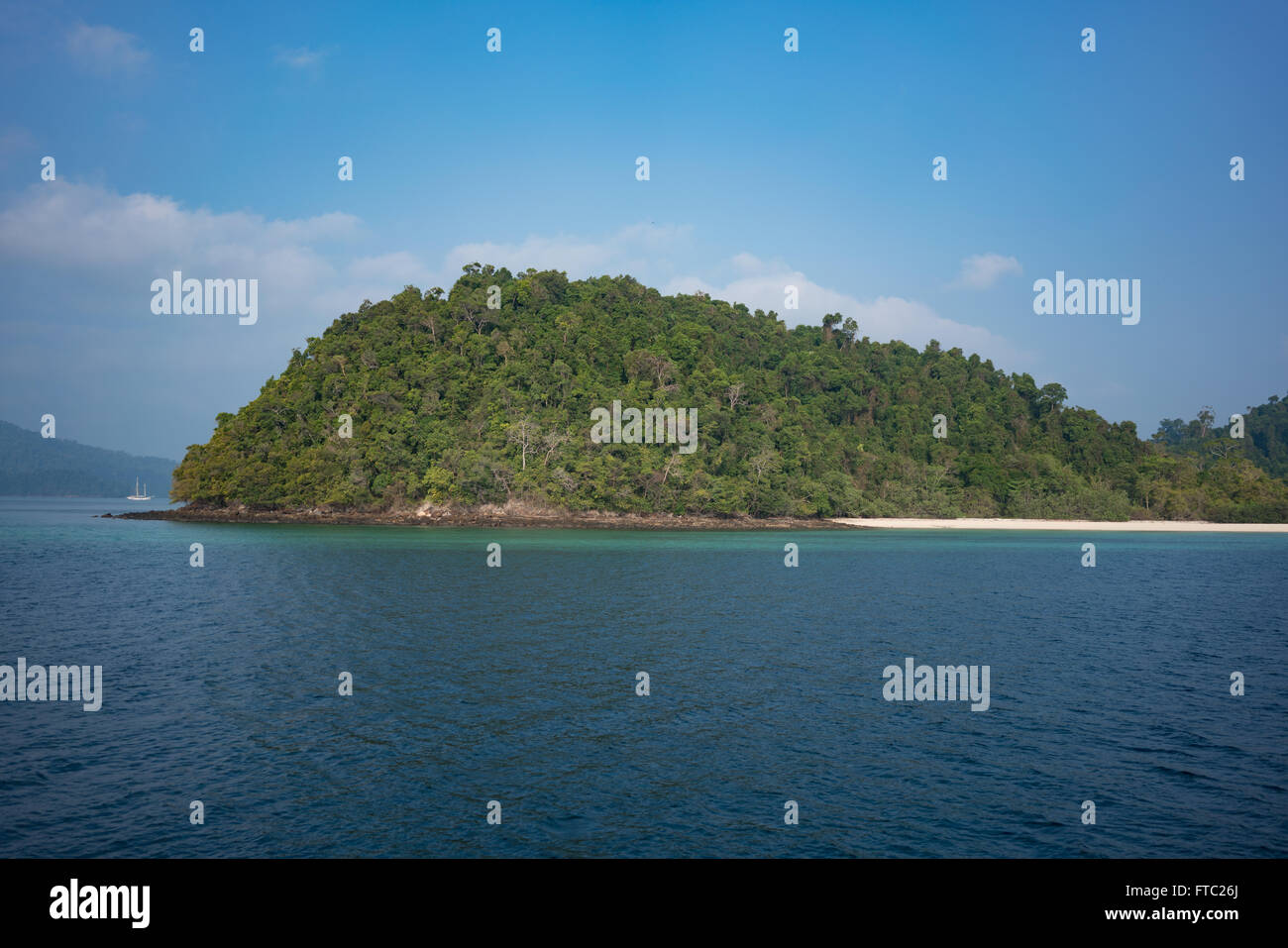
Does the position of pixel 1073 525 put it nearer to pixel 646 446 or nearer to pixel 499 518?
pixel 646 446

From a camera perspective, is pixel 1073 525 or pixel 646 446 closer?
pixel 646 446

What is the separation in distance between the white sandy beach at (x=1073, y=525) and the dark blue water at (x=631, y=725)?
77.0 meters

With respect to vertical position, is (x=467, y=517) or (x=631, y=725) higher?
(x=467, y=517)

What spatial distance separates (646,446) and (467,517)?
29.1 meters

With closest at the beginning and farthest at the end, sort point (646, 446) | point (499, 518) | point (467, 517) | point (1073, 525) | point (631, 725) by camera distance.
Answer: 1. point (631, 725)
2. point (499, 518)
3. point (467, 517)
4. point (646, 446)
5. point (1073, 525)

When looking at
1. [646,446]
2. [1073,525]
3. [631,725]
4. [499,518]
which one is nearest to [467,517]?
[499,518]

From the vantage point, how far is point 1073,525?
125m

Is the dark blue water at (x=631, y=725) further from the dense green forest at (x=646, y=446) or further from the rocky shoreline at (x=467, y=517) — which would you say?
the dense green forest at (x=646, y=446)

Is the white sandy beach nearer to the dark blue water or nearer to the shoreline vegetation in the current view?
the shoreline vegetation

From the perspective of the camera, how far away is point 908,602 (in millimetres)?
39312

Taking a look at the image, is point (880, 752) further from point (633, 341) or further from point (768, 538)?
point (633, 341)

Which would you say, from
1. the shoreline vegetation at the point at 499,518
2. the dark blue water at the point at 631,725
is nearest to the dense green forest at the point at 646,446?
the shoreline vegetation at the point at 499,518
